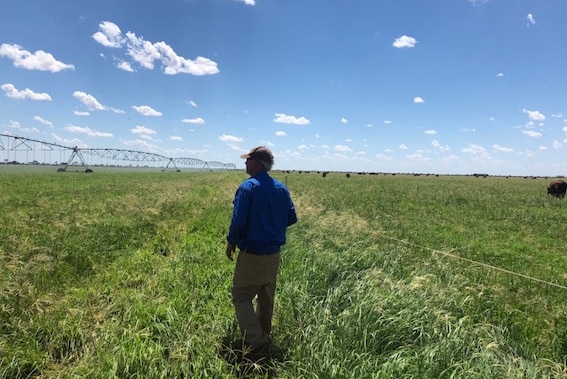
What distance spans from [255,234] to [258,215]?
0.25 m

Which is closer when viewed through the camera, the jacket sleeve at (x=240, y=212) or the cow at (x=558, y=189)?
the jacket sleeve at (x=240, y=212)

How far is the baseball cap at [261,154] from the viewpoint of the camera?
4.79m

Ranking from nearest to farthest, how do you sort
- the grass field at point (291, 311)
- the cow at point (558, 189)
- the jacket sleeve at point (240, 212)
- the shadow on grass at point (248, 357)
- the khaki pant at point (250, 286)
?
1. the grass field at point (291, 311)
2. the shadow on grass at point (248, 357)
3. the jacket sleeve at point (240, 212)
4. the khaki pant at point (250, 286)
5. the cow at point (558, 189)

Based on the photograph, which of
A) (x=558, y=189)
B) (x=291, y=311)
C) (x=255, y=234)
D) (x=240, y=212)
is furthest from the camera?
(x=558, y=189)

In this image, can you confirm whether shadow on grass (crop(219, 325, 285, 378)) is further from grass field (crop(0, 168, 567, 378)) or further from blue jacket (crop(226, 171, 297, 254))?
blue jacket (crop(226, 171, 297, 254))

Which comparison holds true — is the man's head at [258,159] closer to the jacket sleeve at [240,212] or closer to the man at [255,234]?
the man at [255,234]

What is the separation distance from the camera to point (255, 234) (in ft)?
15.1

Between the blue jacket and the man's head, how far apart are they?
0.09 meters

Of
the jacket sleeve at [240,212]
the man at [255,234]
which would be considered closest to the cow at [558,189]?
the man at [255,234]

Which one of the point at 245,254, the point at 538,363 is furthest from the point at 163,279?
the point at 538,363

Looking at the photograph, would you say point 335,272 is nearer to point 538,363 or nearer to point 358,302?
point 358,302

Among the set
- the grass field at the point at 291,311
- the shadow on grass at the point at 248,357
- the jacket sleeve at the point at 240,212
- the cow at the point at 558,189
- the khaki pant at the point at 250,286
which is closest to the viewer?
the grass field at the point at 291,311

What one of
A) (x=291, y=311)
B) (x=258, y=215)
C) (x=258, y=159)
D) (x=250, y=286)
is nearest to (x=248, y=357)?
(x=250, y=286)

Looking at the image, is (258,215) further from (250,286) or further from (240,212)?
(250,286)
